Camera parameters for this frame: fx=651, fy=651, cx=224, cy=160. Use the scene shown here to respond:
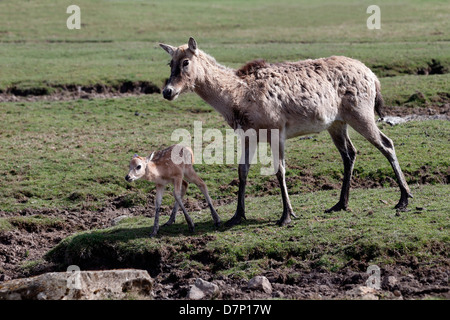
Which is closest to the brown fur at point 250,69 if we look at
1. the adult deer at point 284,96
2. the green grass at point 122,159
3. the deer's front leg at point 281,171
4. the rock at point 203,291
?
the adult deer at point 284,96

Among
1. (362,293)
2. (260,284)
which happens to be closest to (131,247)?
(260,284)

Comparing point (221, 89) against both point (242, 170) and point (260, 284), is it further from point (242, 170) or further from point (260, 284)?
point (260, 284)

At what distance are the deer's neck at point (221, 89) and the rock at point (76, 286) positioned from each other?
3837 millimetres

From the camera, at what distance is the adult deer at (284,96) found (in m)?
11.7

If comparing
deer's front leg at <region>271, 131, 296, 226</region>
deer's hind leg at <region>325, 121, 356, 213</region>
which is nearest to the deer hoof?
deer's hind leg at <region>325, 121, 356, 213</region>

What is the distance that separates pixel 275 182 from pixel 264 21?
34.0 metres

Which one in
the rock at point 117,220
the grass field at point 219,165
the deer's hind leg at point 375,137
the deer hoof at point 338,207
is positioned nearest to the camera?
the grass field at point 219,165

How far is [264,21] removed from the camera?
4747 cm

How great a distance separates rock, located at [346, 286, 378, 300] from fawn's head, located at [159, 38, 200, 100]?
4647 millimetres

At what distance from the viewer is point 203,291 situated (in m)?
9.29

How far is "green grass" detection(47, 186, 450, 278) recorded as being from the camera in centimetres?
1005

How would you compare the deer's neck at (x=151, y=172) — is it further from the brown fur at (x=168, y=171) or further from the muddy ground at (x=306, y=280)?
the muddy ground at (x=306, y=280)

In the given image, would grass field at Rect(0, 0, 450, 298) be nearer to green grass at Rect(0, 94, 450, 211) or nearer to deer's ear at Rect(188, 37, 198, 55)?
green grass at Rect(0, 94, 450, 211)

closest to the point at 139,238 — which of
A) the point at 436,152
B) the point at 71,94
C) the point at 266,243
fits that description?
the point at 266,243
